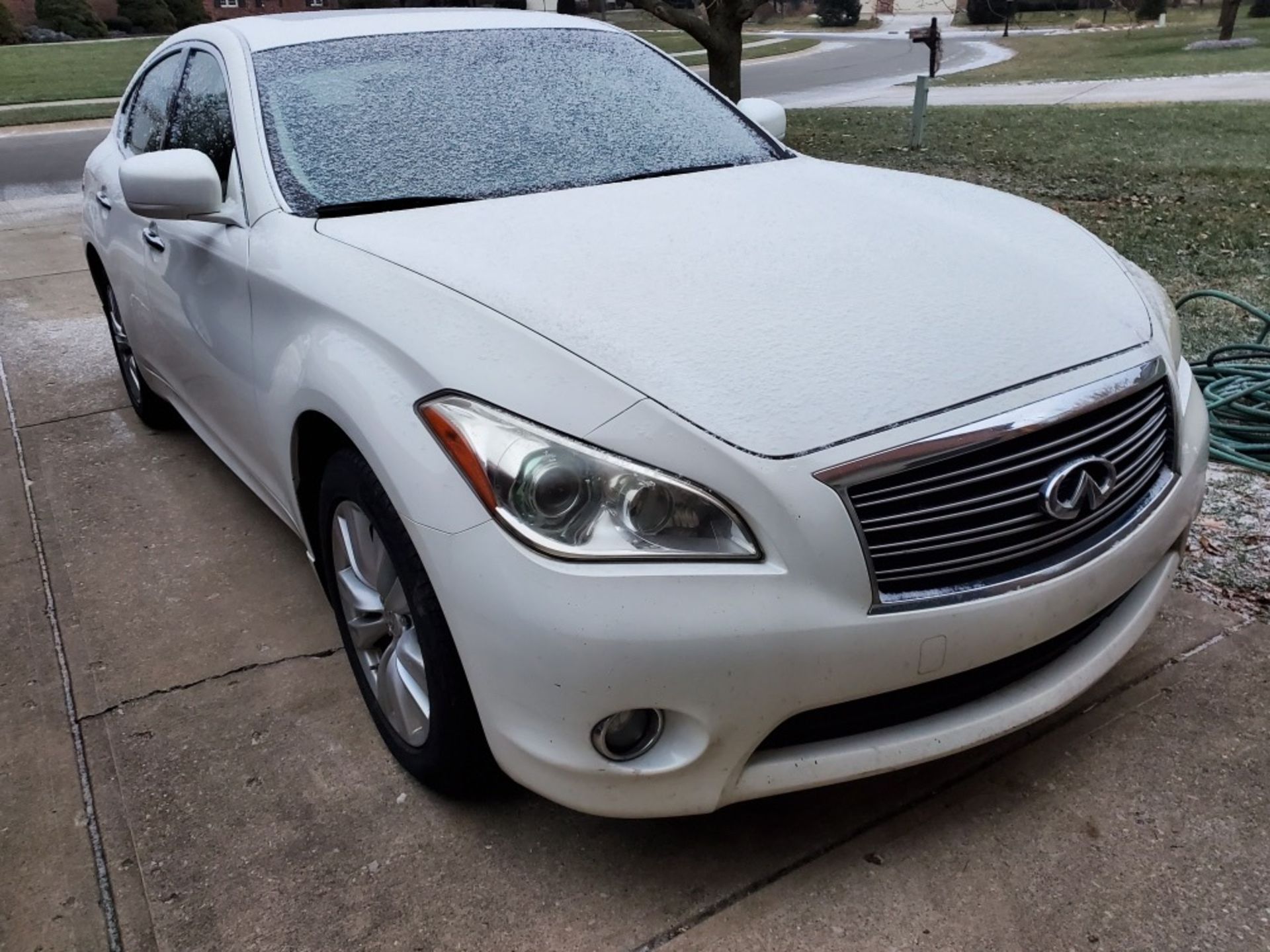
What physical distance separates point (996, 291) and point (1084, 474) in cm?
46

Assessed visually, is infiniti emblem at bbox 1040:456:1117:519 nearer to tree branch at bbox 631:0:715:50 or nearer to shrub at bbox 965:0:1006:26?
tree branch at bbox 631:0:715:50

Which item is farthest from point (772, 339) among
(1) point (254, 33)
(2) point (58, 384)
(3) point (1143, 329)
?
(2) point (58, 384)

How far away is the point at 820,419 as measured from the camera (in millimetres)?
1931

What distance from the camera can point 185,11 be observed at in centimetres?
4538

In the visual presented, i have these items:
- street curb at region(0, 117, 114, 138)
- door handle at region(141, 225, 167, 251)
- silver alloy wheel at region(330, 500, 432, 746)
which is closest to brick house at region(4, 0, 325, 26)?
street curb at region(0, 117, 114, 138)

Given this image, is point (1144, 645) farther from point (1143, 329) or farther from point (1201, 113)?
point (1201, 113)

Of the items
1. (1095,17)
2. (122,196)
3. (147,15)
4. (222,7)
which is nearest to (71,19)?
(147,15)

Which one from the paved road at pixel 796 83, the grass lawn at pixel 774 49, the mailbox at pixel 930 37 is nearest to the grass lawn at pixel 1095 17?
the paved road at pixel 796 83

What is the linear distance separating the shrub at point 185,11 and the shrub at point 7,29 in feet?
26.5

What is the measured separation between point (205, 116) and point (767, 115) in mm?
1801

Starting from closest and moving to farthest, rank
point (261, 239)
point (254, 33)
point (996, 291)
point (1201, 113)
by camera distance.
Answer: point (996, 291) < point (261, 239) < point (254, 33) < point (1201, 113)

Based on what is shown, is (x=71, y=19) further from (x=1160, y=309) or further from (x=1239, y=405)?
(x=1160, y=309)

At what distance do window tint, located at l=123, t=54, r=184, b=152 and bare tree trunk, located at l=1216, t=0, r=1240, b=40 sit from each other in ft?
96.4

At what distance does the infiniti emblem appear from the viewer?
6.72ft
